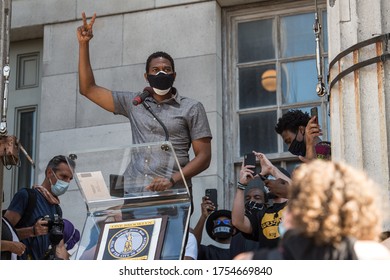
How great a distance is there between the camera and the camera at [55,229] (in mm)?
9430

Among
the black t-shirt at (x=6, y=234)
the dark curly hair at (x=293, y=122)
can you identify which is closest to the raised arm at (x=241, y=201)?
the dark curly hair at (x=293, y=122)

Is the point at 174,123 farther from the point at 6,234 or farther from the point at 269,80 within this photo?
the point at 269,80

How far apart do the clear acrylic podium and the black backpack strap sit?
87.4 inches

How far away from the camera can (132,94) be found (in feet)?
31.4

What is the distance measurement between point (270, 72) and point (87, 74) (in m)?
2.95

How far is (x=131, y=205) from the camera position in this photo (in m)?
7.40

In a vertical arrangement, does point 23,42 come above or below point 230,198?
above

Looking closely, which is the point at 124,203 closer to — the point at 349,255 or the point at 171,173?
the point at 171,173

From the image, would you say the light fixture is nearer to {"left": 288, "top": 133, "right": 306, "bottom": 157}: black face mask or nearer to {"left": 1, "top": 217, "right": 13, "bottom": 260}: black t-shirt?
{"left": 288, "top": 133, "right": 306, "bottom": 157}: black face mask

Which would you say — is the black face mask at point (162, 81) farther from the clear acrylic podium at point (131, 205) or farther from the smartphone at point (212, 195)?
the clear acrylic podium at point (131, 205)

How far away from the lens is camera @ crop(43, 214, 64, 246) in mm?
9430

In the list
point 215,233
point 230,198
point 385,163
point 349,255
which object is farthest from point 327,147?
point 349,255

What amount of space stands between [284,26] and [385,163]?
14.2 feet

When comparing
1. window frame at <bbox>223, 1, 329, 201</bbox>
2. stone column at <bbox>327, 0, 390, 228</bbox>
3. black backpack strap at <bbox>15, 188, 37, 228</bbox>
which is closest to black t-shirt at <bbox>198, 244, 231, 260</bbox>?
black backpack strap at <bbox>15, 188, 37, 228</bbox>
